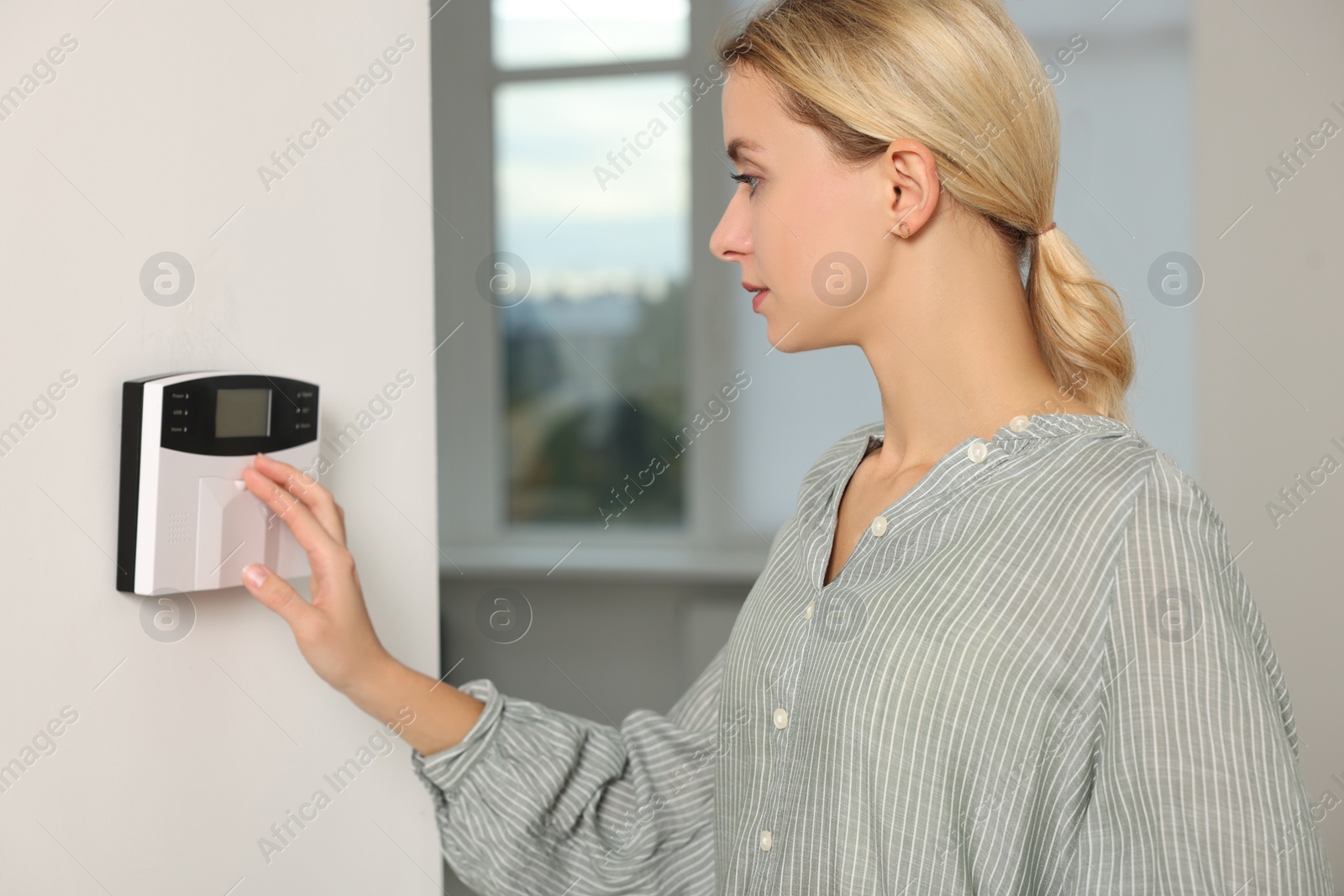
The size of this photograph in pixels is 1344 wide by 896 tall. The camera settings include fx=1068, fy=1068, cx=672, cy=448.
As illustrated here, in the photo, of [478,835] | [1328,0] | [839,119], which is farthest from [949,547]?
[1328,0]

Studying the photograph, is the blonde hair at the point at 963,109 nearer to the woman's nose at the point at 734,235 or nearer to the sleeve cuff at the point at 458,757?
the woman's nose at the point at 734,235

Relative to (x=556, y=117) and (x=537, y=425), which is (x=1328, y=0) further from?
(x=537, y=425)

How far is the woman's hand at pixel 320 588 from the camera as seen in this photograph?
2.65ft

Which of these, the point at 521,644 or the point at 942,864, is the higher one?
the point at 942,864

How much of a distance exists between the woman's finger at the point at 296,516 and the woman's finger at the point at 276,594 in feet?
0.12

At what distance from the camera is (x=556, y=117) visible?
3.51 m

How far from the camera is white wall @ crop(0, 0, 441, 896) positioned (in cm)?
65

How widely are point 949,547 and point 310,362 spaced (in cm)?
54

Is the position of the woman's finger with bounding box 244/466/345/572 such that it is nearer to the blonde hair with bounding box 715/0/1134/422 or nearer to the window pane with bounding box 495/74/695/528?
the blonde hair with bounding box 715/0/1134/422

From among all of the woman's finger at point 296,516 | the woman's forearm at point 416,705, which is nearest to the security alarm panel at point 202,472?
the woman's finger at point 296,516

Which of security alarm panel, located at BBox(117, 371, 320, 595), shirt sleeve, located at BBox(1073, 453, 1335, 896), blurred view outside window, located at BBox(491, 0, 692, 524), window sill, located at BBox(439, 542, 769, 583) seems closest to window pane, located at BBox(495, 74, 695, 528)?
blurred view outside window, located at BBox(491, 0, 692, 524)

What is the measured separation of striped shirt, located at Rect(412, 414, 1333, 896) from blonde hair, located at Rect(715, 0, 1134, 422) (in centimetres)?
14

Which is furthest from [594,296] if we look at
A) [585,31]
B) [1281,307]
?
[1281,307]

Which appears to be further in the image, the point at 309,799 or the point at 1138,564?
the point at 309,799
